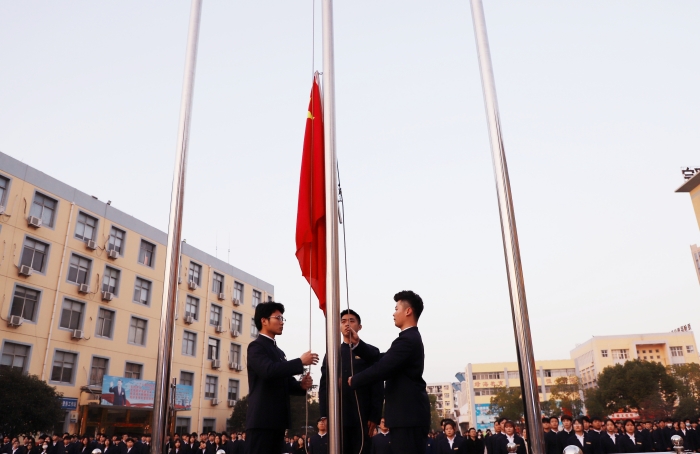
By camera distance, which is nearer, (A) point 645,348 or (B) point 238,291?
(B) point 238,291

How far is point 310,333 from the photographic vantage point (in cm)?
375

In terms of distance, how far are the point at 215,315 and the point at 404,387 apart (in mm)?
29242

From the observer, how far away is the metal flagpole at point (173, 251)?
3374mm

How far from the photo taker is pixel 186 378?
28.2 metres

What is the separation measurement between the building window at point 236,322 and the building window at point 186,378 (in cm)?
439

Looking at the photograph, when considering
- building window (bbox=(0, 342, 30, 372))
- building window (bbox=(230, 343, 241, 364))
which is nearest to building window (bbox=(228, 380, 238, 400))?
building window (bbox=(230, 343, 241, 364))

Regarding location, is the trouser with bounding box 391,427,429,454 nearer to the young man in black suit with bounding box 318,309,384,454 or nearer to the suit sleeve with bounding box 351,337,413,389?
the suit sleeve with bounding box 351,337,413,389

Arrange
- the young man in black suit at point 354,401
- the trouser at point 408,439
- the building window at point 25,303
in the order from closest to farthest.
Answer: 1. the trouser at point 408,439
2. the young man in black suit at point 354,401
3. the building window at point 25,303

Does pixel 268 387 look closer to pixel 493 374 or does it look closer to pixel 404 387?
pixel 404 387

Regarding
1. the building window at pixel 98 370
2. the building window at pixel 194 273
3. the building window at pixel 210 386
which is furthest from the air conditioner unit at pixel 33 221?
the building window at pixel 210 386

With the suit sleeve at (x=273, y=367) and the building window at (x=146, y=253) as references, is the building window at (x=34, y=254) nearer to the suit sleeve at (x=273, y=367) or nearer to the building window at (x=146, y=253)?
the building window at (x=146, y=253)

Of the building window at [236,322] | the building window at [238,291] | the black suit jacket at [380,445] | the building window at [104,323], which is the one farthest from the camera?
the building window at [238,291]

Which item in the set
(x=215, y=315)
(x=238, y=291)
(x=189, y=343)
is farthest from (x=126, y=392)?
(x=238, y=291)

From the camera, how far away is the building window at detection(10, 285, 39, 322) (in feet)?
66.5
